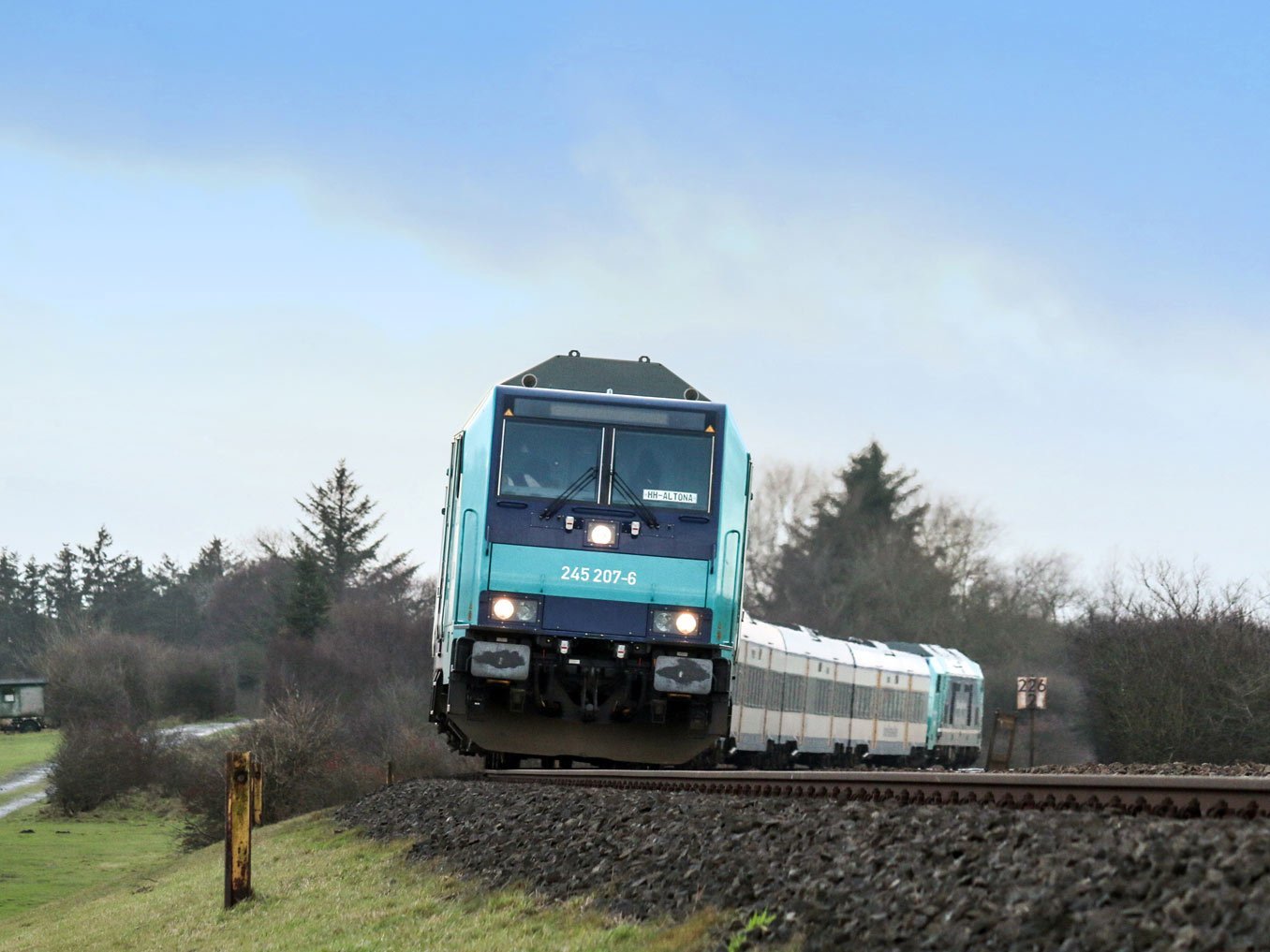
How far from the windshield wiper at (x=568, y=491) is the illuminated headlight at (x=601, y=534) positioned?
0.33m

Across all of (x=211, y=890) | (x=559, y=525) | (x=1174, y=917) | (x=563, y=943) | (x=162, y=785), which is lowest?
(x=162, y=785)

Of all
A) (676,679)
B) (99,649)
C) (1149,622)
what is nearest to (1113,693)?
(1149,622)

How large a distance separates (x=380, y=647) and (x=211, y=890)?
65522 mm

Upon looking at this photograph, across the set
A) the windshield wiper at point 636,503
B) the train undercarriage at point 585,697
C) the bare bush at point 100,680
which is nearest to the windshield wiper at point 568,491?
the windshield wiper at point 636,503

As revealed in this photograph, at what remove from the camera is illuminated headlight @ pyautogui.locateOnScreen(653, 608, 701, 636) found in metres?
14.6

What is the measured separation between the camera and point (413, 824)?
→ 13.8 meters

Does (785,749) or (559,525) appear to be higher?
(559,525)

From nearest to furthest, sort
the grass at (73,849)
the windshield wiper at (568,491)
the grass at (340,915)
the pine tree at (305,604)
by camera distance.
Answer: the grass at (340,915) → the windshield wiper at (568,491) → the grass at (73,849) → the pine tree at (305,604)

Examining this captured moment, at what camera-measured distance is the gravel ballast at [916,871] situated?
4.69m

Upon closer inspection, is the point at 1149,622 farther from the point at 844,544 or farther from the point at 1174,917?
the point at 844,544

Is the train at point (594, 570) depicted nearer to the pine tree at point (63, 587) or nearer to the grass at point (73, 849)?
the grass at point (73, 849)

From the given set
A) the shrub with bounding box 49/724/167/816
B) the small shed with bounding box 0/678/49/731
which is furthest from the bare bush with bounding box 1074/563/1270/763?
the small shed with bounding box 0/678/49/731

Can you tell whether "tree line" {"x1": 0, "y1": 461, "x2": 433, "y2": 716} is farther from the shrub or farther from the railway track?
the railway track

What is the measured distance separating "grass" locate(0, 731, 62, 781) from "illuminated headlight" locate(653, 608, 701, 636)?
197ft
